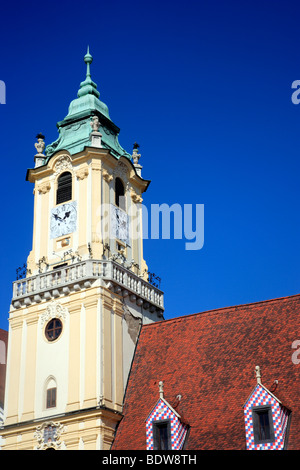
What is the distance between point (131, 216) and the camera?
40.3 m

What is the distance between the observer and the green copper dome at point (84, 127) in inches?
1575

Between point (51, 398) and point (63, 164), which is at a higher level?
point (63, 164)

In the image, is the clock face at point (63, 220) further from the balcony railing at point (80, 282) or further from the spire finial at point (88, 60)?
the spire finial at point (88, 60)

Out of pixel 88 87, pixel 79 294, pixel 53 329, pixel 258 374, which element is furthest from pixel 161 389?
pixel 88 87

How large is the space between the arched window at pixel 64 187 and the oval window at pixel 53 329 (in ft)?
22.1

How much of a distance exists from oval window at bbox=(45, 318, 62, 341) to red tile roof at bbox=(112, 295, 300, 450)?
3.88 meters

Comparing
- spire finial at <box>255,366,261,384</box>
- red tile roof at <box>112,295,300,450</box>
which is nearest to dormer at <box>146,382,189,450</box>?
red tile roof at <box>112,295,300,450</box>

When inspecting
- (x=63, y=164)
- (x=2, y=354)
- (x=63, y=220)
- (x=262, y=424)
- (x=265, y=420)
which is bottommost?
(x=262, y=424)

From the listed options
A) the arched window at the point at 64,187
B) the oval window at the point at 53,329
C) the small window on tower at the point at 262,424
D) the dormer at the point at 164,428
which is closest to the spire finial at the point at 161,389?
the dormer at the point at 164,428

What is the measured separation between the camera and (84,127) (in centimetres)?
4056

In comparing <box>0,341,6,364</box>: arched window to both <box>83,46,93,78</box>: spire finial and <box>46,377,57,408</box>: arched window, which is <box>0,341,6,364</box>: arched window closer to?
<box>46,377,57,408</box>: arched window

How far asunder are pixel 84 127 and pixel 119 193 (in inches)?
160

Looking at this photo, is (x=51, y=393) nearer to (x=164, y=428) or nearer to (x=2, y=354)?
(x=164, y=428)
